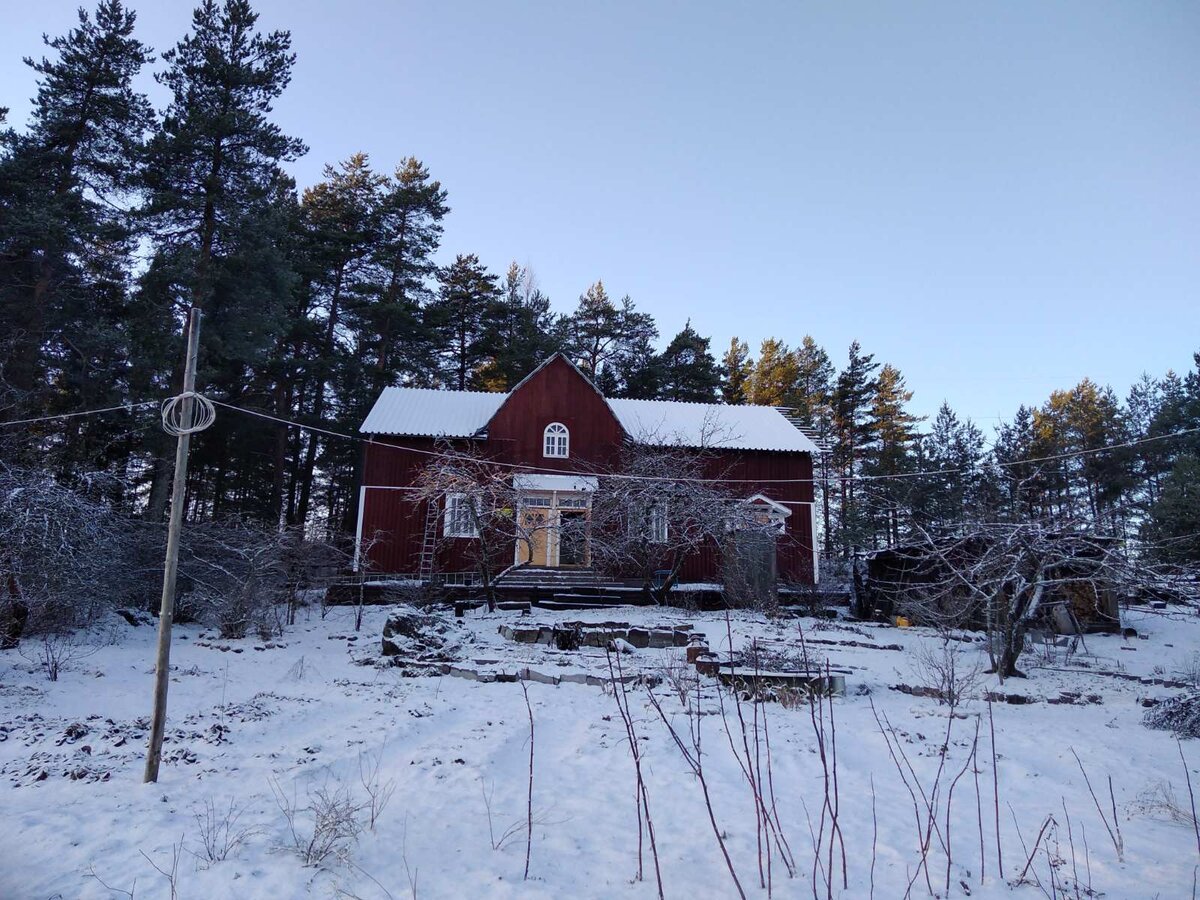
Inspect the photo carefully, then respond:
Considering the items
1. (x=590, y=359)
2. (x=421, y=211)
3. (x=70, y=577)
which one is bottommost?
(x=70, y=577)

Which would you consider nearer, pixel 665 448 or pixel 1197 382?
pixel 665 448

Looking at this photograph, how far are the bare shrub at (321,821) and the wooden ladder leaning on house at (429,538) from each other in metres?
13.3

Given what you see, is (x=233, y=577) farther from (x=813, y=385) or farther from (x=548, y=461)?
(x=813, y=385)

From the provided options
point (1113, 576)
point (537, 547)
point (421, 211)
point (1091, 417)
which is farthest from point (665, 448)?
point (1091, 417)

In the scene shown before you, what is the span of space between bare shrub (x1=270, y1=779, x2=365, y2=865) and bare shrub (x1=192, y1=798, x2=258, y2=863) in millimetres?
264

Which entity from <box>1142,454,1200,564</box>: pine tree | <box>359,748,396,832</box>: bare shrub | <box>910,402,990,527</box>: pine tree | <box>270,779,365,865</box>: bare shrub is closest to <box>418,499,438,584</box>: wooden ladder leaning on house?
<box>359,748,396,832</box>: bare shrub

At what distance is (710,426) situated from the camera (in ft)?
71.8

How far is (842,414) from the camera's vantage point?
112ft

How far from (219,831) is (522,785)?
2079 mm

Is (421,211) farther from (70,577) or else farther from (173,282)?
(70,577)

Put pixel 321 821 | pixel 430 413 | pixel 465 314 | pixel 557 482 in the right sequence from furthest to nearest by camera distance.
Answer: pixel 465 314
pixel 430 413
pixel 557 482
pixel 321 821

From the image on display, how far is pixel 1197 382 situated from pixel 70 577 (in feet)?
133

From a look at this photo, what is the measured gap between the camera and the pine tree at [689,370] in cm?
3186

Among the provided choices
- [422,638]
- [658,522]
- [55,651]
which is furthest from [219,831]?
[658,522]
